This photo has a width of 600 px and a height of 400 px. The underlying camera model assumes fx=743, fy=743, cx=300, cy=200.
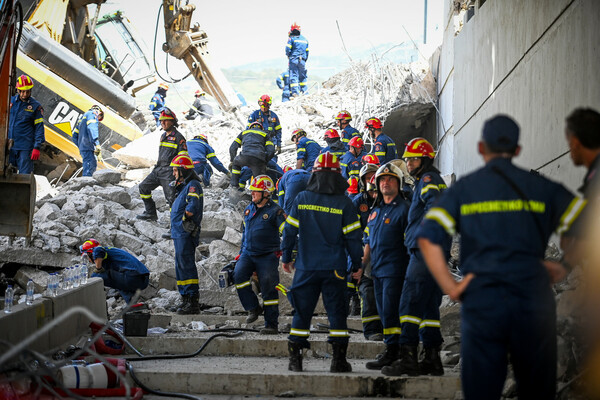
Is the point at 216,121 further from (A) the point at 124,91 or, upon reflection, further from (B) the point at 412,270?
(B) the point at 412,270

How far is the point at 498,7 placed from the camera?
9.82 m

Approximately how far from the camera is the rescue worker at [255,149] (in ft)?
43.1

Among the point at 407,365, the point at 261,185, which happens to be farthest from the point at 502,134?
the point at 261,185

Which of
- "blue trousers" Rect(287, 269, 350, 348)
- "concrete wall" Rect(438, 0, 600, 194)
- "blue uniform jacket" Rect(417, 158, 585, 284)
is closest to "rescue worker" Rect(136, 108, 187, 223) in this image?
"concrete wall" Rect(438, 0, 600, 194)

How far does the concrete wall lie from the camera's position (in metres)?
5.91

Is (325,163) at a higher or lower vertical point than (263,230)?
higher

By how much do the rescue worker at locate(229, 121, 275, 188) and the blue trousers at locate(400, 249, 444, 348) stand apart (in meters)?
7.09

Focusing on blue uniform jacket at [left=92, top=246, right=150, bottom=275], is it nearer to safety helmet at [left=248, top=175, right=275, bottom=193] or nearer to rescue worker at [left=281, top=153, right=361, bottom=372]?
safety helmet at [left=248, top=175, right=275, bottom=193]

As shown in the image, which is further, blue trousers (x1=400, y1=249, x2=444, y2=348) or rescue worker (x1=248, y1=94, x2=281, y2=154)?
rescue worker (x1=248, y1=94, x2=281, y2=154)

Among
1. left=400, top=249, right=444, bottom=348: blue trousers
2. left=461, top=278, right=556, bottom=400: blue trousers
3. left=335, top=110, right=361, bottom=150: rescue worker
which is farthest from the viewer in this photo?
left=335, top=110, right=361, bottom=150: rescue worker

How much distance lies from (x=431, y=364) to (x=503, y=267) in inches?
112

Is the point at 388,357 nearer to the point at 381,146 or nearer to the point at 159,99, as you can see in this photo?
the point at 381,146

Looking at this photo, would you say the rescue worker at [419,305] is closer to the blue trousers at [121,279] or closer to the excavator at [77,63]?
the blue trousers at [121,279]

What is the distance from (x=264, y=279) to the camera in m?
8.94
